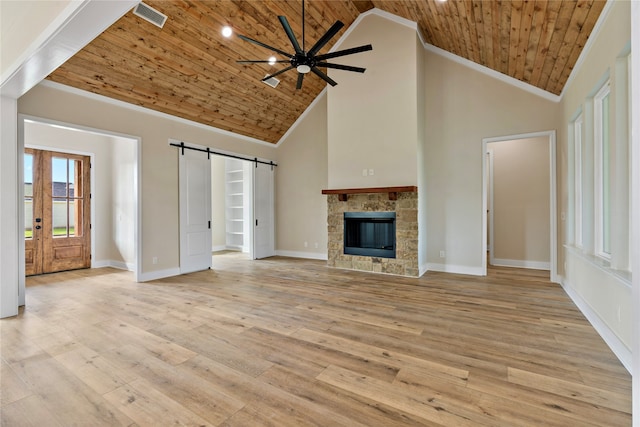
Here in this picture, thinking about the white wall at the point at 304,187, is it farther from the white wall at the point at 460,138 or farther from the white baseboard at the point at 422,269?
the white wall at the point at 460,138

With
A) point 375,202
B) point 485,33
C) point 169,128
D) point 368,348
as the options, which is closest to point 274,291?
point 368,348

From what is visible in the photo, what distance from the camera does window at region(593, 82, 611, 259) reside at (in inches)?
119

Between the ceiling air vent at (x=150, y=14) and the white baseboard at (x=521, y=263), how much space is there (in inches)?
277

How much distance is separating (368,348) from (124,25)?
4.69m

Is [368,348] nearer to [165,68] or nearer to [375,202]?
[375,202]

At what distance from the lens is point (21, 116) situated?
3672 mm

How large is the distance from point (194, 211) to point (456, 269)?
5122 mm

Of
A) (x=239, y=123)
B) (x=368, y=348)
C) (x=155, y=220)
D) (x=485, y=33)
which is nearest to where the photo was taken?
(x=368, y=348)

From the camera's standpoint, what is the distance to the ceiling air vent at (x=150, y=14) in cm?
356

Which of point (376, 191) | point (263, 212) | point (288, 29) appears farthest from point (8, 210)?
point (376, 191)

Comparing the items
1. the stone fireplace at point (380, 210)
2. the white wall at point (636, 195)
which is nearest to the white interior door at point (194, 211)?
the stone fireplace at point (380, 210)

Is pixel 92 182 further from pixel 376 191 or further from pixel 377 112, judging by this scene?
pixel 377 112

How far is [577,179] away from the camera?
3.86m

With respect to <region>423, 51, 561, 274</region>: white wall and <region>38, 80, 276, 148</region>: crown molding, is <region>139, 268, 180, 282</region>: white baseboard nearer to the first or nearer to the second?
<region>38, 80, 276, 148</region>: crown molding
